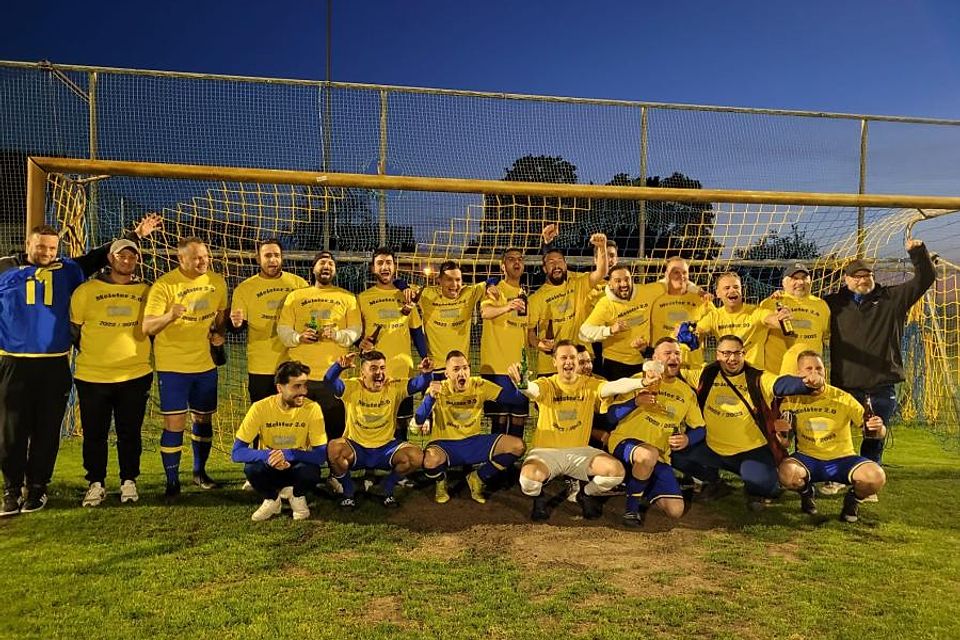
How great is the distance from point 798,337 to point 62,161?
6.07 m

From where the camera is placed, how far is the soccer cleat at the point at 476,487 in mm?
4918

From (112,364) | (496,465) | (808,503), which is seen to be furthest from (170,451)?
(808,503)

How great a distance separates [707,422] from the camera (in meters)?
4.92

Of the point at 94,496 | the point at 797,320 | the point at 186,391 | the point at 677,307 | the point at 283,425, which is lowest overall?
the point at 94,496

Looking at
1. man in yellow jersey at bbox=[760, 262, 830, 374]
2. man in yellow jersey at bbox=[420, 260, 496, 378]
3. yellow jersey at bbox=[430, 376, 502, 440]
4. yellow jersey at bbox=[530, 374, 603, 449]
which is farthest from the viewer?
man in yellow jersey at bbox=[420, 260, 496, 378]

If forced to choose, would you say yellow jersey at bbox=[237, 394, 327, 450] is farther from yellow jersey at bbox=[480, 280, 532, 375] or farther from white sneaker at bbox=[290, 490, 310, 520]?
yellow jersey at bbox=[480, 280, 532, 375]

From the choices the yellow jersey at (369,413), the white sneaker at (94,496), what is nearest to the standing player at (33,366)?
the white sneaker at (94,496)

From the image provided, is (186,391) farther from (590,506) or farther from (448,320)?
(590,506)

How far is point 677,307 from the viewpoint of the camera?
17.5 feet

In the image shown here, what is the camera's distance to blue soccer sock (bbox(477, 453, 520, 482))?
484cm

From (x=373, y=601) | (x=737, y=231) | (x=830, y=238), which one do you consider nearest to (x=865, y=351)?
(x=737, y=231)

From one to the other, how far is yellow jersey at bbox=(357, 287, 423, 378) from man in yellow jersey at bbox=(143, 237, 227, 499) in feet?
3.85

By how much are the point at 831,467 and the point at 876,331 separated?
1.39m

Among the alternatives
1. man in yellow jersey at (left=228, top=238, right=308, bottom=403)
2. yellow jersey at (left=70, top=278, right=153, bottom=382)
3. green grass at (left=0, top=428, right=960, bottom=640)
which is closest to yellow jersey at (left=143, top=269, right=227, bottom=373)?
yellow jersey at (left=70, top=278, right=153, bottom=382)
